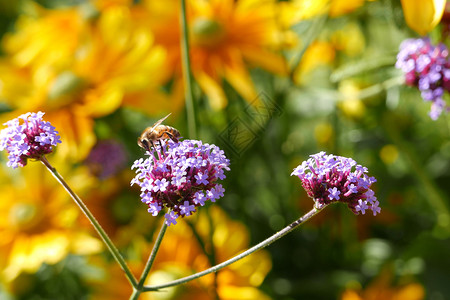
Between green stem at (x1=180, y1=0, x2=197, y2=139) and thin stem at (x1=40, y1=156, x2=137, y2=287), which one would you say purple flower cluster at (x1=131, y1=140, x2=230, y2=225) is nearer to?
thin stem at (x1=40, y1=156, x2=137, y2=287)

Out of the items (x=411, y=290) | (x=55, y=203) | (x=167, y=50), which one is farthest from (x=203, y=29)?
(x=411, y=290)

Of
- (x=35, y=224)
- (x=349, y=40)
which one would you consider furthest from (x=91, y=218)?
(x=349, y=40)

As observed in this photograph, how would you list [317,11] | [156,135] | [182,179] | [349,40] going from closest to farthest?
1. [182,179]
2. [156,135]
3. [317,11]
4. [349,40]

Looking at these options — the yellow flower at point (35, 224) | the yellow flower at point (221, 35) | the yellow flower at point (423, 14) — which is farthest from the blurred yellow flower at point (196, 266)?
the yellow flower at point (423, 14)

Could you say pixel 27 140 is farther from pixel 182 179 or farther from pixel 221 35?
pixel 221 35

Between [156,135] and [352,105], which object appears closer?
[156,135]

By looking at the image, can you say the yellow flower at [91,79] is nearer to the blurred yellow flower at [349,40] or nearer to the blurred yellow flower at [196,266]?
→ the blurred yellow flower at [196,266]

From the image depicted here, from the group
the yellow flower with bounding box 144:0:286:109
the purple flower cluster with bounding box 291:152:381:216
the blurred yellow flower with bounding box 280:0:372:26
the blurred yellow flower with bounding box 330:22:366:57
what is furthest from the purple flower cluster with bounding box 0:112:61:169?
the blurred yellow flower with bounding box 330:22:366:57
